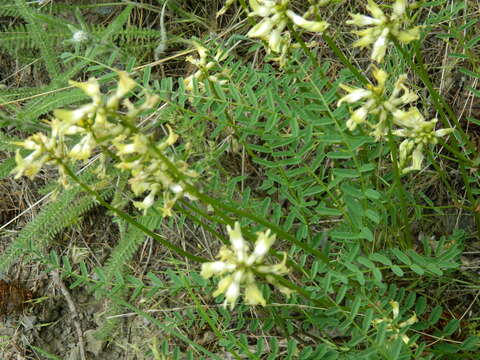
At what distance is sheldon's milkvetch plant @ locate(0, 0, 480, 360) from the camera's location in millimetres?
1557

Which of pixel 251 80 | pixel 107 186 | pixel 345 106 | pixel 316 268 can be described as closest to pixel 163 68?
pixel 107 186

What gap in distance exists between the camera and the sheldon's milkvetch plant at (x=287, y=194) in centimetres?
156

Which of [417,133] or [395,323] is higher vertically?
[417,133]

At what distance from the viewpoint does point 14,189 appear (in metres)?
3.76

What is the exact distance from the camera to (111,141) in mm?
1560

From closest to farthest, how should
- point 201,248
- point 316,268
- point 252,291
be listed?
1. point 252,291
2. point 316,268
3. point 201,248

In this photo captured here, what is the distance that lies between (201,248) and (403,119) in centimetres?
171

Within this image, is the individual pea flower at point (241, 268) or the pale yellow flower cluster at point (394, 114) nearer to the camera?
the individual pea flower at point (241, 268)

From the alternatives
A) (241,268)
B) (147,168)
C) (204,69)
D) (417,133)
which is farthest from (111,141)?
(417,133)

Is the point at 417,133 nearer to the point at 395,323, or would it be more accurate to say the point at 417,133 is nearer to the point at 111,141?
the point at 395,323

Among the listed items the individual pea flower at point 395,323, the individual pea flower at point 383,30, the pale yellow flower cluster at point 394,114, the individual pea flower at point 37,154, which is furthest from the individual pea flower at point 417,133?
the individual pea flower at point 37,154

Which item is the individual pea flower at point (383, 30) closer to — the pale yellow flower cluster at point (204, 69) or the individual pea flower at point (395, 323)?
the pale yellow flower cluster at point (204, 69)

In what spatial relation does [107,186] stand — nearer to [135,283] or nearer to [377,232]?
[135,283]

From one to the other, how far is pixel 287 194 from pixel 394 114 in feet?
2.51
